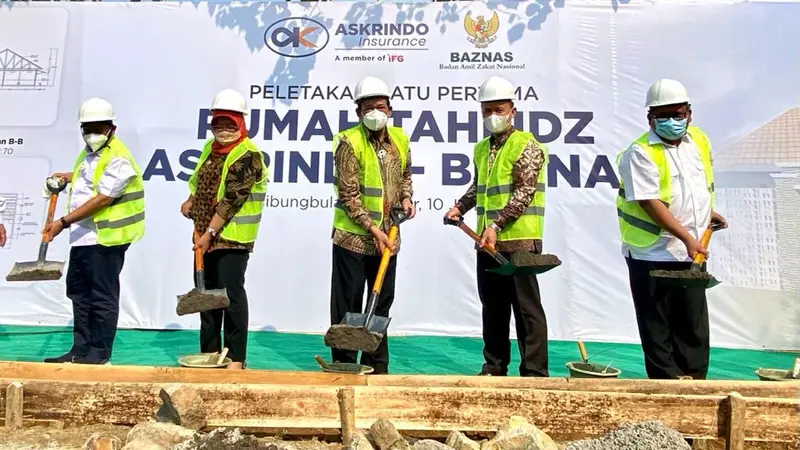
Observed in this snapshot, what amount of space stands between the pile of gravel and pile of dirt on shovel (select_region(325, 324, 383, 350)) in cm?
91

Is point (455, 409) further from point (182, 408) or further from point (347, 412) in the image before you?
point (182, 408)

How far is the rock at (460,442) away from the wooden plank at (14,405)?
4.94 feet

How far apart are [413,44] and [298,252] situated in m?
1.92

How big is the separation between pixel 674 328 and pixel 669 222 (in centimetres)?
49

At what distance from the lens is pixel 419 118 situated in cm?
450

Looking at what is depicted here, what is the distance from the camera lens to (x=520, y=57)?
4.48 m

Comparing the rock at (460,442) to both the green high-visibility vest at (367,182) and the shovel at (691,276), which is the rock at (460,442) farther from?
the green high-visibility vest at (367,182)

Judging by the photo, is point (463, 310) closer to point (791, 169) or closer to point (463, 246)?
point (463, 246)

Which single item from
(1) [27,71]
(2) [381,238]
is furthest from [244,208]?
(1) [27,71]

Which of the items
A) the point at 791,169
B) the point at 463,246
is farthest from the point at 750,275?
the point at 463,246

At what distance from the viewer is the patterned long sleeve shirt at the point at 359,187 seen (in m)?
2.83

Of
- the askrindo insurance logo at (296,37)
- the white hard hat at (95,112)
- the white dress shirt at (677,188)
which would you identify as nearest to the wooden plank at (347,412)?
the white dress shirt at (677,188)

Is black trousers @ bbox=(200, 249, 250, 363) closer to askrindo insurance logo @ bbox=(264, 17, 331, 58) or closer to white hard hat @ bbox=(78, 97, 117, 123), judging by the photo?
white hard hat @ bbox=(78, 97, 117, 123)

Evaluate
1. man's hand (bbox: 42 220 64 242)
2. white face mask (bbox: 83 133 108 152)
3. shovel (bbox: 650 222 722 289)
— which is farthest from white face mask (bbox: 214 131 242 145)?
shovel (bbox: 650 222 722 289)
